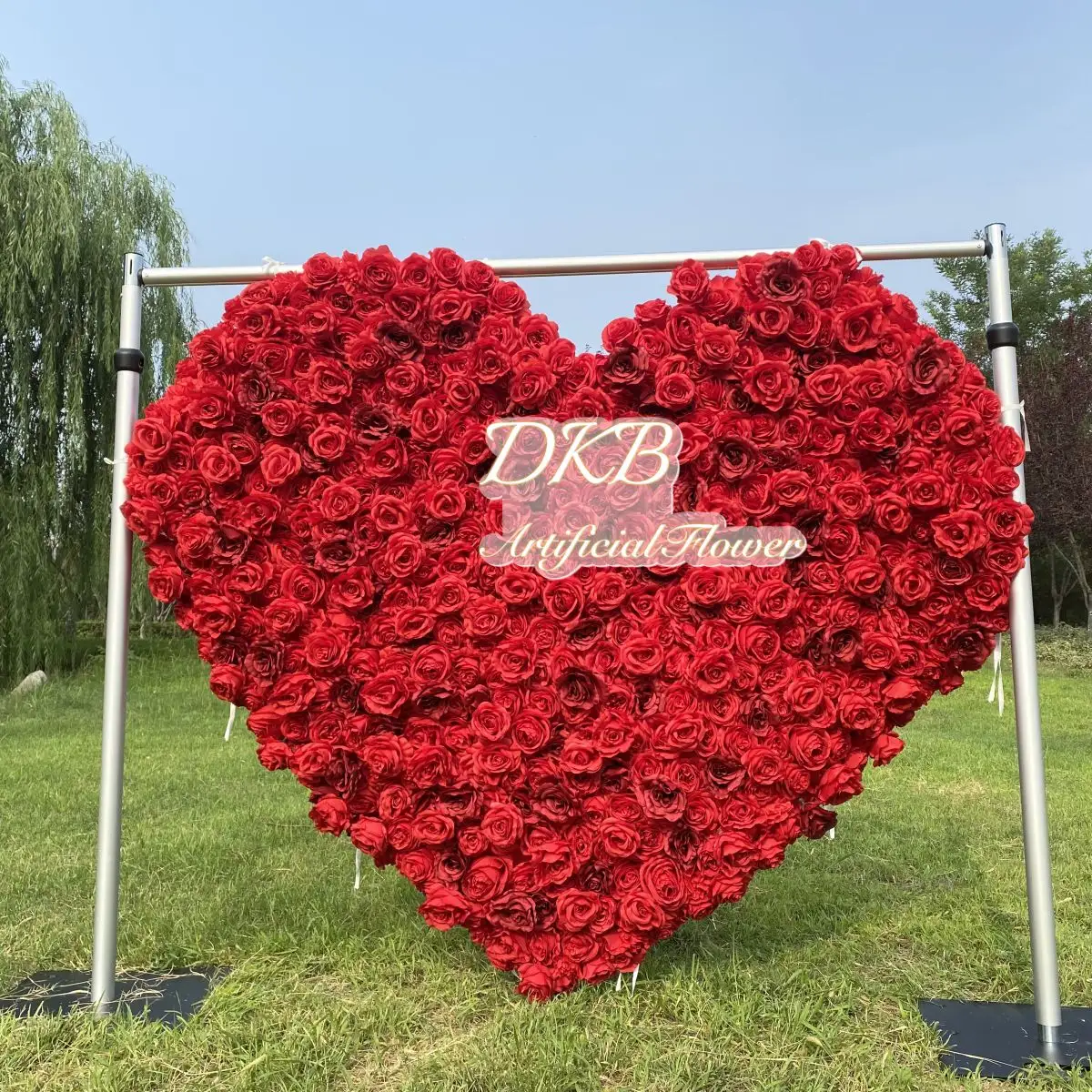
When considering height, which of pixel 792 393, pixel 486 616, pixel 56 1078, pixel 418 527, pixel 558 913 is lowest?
pixel 56 1078

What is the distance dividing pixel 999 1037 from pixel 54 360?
9030 millimetres

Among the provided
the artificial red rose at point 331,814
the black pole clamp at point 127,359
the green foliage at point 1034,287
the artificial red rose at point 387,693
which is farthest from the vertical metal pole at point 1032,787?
the green foliage at point 1034,287

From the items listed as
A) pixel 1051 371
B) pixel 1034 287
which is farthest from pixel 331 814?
pixel 1034 287

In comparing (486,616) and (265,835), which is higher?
(486,616)

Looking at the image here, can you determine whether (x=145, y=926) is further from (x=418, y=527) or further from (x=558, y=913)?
(x=418, y=527)

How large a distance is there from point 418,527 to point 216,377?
726mm

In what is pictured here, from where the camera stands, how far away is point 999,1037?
2373mm

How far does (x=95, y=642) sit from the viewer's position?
11648 millimetres

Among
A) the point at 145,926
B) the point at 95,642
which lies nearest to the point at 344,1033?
the point at 145,926

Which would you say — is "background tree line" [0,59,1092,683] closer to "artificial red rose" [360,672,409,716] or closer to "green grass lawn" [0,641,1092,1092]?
"green grass lawn" [0,641,1092,1092]

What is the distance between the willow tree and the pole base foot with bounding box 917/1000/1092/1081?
8.37 metres

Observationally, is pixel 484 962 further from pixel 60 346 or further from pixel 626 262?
pixel 60 346

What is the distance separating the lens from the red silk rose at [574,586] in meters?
2.40

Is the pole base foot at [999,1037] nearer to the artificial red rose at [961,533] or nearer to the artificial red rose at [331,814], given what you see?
the artificial red rose at [961,533]
